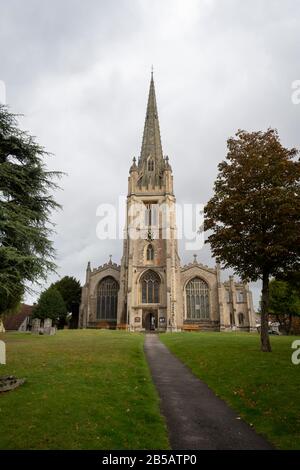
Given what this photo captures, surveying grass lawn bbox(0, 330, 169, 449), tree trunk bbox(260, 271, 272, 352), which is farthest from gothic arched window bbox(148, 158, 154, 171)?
grass lawn bbox(0, 330, 169, 449)

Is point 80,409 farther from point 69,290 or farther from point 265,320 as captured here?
point 69,290

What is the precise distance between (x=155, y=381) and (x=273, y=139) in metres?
13.7

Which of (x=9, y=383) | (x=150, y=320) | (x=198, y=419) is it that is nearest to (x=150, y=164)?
(x=150, y=320)

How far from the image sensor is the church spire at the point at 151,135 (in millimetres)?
61156

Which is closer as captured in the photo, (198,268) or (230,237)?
(230,237)

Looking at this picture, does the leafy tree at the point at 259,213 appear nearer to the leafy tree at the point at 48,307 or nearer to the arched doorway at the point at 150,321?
the arched doorway at the point at 150,321

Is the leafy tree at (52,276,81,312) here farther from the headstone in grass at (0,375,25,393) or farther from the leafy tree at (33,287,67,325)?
the headstone in grass at (0,375,25,393)

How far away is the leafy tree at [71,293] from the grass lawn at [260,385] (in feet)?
149

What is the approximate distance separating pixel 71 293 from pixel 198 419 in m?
53.8

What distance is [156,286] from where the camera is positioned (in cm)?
4869

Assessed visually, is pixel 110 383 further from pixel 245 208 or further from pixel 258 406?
pixel 245 208

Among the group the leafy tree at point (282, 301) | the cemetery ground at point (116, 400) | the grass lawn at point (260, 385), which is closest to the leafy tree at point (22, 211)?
the cemetery ground at point (116, 400)

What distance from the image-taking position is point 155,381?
11625 millimetres

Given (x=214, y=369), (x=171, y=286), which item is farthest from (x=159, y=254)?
(x=214, y=369)
